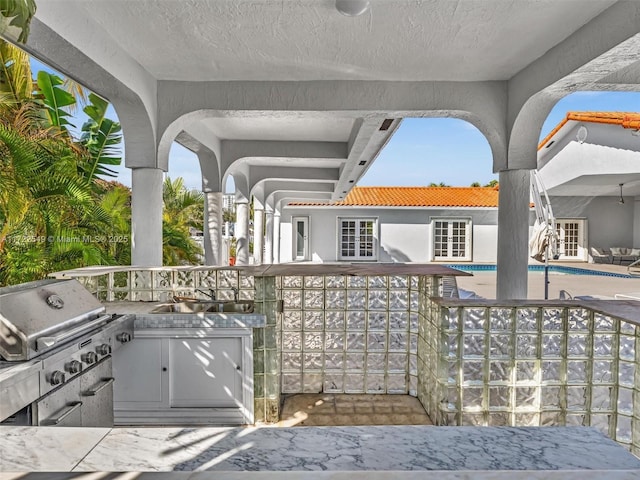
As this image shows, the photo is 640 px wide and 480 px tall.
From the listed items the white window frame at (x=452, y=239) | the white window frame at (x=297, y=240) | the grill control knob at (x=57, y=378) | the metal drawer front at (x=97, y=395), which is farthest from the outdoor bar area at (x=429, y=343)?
the white window frame at (x=452, y=239)

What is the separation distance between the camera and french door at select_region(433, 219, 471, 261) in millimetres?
17797

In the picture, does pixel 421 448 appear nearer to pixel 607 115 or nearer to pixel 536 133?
pixel 536 133

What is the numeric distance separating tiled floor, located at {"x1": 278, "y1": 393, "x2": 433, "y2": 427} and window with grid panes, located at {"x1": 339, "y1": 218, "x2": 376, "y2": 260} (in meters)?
13.5

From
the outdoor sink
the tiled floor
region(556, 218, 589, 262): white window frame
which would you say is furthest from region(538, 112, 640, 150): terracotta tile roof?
the outdoor sink

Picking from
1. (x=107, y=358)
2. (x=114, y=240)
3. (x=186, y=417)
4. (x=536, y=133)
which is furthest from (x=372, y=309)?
(x=114, y=240)

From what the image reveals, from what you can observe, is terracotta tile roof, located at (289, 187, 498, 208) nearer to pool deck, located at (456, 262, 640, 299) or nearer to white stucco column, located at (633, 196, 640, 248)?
pool deck, located at (456, 262, 640, 299)

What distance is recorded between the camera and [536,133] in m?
4.83

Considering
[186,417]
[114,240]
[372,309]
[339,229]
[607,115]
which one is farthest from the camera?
[339,229]

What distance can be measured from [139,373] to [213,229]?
4.66m

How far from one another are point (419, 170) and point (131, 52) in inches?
2053

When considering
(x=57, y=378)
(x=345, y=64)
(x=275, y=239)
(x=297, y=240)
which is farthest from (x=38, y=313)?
(x=297, y=240)

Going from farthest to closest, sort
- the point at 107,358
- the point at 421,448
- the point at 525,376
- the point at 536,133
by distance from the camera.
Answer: the point at 536,133 < the point at 525,376 < the point at 107,358 < the point at 421,448

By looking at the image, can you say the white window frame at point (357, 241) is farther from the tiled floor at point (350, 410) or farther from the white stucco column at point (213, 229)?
the tiled floor at point (350, 410)

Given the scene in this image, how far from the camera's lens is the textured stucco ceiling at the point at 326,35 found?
3.26 meters
